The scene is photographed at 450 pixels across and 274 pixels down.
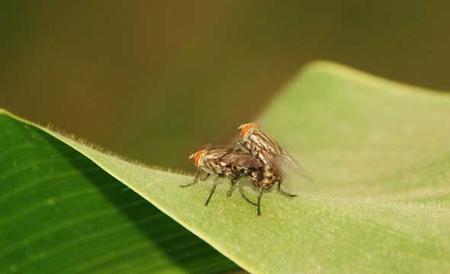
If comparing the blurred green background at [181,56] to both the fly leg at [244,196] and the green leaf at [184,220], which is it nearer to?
the green leaf at [184,220]

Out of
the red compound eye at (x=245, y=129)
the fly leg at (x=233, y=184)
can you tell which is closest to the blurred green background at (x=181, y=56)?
the red compound eye at (x=245, y=129)

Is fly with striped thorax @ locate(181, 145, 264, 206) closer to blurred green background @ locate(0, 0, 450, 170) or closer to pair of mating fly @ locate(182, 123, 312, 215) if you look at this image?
pair of mating fly @ locate(182, 123, 312, 215)

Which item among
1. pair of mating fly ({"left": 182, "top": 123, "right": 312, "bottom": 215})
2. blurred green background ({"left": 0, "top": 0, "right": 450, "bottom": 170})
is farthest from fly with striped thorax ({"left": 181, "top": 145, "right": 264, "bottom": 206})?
blurred green background ({"left": 0, "top": 0, "right": 450, "bottom": 170})

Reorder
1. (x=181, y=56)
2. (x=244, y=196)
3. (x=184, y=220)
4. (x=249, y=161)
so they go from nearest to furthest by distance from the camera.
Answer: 1. (x=184, y=220)
2. (x=244, y=196)
3. (x=249, y=161)
4. (x=181, y=56)

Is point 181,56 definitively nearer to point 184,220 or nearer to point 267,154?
point 267,154

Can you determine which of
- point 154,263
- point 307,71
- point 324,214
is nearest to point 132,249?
point 154,263

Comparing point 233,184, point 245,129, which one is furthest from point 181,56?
point 233,184
